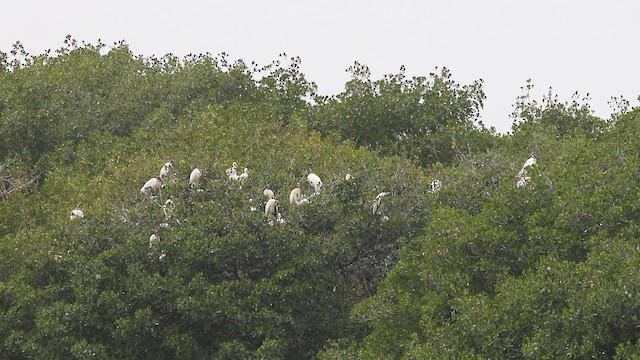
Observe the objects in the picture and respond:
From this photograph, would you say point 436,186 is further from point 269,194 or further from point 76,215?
point 76,215

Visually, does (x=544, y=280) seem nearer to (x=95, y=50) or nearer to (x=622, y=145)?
(x=622, y=145)

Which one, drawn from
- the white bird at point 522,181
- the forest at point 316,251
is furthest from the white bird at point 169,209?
the white bird at point 522,181

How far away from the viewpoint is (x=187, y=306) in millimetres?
17016

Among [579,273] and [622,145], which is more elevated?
[622,145]

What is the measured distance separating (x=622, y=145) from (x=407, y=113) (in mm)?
11087

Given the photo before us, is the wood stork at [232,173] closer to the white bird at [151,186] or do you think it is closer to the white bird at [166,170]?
the white bird at [166,170]

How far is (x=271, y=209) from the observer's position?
1784 cm

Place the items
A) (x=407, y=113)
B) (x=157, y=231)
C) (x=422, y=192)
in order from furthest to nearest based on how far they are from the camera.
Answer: (x=407, y=113), (x=422, y=192), (x=157, y=231)

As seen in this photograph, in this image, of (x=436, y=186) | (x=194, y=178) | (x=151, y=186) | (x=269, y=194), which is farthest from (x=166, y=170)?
(x=436, y=186)

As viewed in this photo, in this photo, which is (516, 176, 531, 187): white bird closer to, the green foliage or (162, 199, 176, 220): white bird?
(162, 199, 176, 220): white bird

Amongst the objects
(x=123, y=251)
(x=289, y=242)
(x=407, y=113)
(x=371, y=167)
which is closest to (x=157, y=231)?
(x=123, y=251)

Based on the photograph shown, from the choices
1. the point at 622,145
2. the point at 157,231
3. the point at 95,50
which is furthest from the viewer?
the point at 95,50

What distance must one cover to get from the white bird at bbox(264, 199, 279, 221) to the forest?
0.03 metres

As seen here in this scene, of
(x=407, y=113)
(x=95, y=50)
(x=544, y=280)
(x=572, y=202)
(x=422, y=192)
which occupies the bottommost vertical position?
(x=544, y=280)
